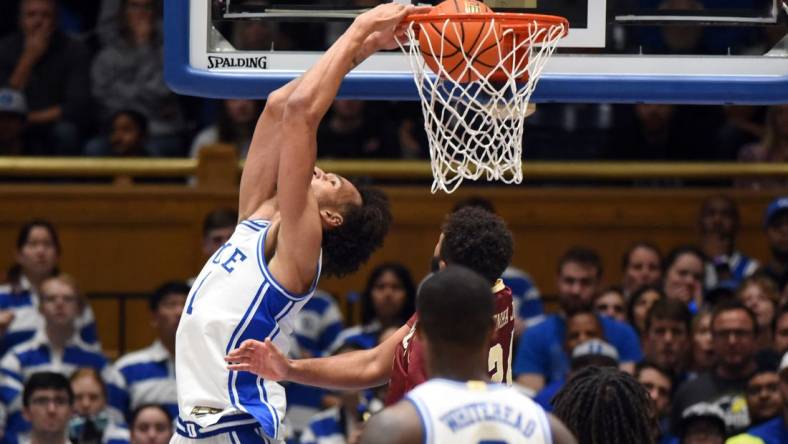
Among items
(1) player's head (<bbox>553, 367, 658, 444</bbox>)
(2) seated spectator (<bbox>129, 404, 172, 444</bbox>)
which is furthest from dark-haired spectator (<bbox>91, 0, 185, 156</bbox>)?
(1) player's head (<bbox>553, 367, 658, 444</bbox>)

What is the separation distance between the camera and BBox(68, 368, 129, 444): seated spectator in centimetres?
825

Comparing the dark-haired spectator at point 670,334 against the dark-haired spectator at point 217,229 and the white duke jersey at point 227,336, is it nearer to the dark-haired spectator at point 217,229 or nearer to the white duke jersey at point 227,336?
the dark-haired spectator at point 217,229

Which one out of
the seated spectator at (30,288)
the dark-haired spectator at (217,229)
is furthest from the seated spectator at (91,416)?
the dark-haired spectator at (217,229)

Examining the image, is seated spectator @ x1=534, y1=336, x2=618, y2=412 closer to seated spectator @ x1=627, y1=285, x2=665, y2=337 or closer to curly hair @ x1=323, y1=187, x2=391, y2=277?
seated spectator @ x1=627, y1=285, x2=665, y2=337

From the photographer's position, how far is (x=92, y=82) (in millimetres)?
10812

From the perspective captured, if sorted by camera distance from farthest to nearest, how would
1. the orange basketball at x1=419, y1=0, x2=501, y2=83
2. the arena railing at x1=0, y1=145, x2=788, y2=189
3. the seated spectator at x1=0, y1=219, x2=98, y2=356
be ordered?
the arena railing at x1=0, y1=145, x2=788, y2=189, the seated spectator at x1=0, y1=219, x2=98, y2=356, the orange basketball at x1=419, y1=0, x2=501, y2=83

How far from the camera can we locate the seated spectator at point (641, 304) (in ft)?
29.4

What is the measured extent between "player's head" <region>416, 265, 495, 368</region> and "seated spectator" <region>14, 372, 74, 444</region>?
437 cm

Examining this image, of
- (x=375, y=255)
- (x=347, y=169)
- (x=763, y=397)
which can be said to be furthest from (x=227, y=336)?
(x=375, y=255)

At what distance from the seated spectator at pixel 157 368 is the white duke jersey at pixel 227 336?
3.29m

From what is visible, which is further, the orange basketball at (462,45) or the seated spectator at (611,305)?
the seated spectator at (611,305)

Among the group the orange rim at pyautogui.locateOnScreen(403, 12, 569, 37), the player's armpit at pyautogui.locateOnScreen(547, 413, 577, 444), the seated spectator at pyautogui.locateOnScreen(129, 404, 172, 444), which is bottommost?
the seated spectator at pyautogui.locateOnScreen(129, 404, 172, 444)

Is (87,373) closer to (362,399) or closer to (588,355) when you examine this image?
(362,399)

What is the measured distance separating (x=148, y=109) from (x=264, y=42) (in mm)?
1580
